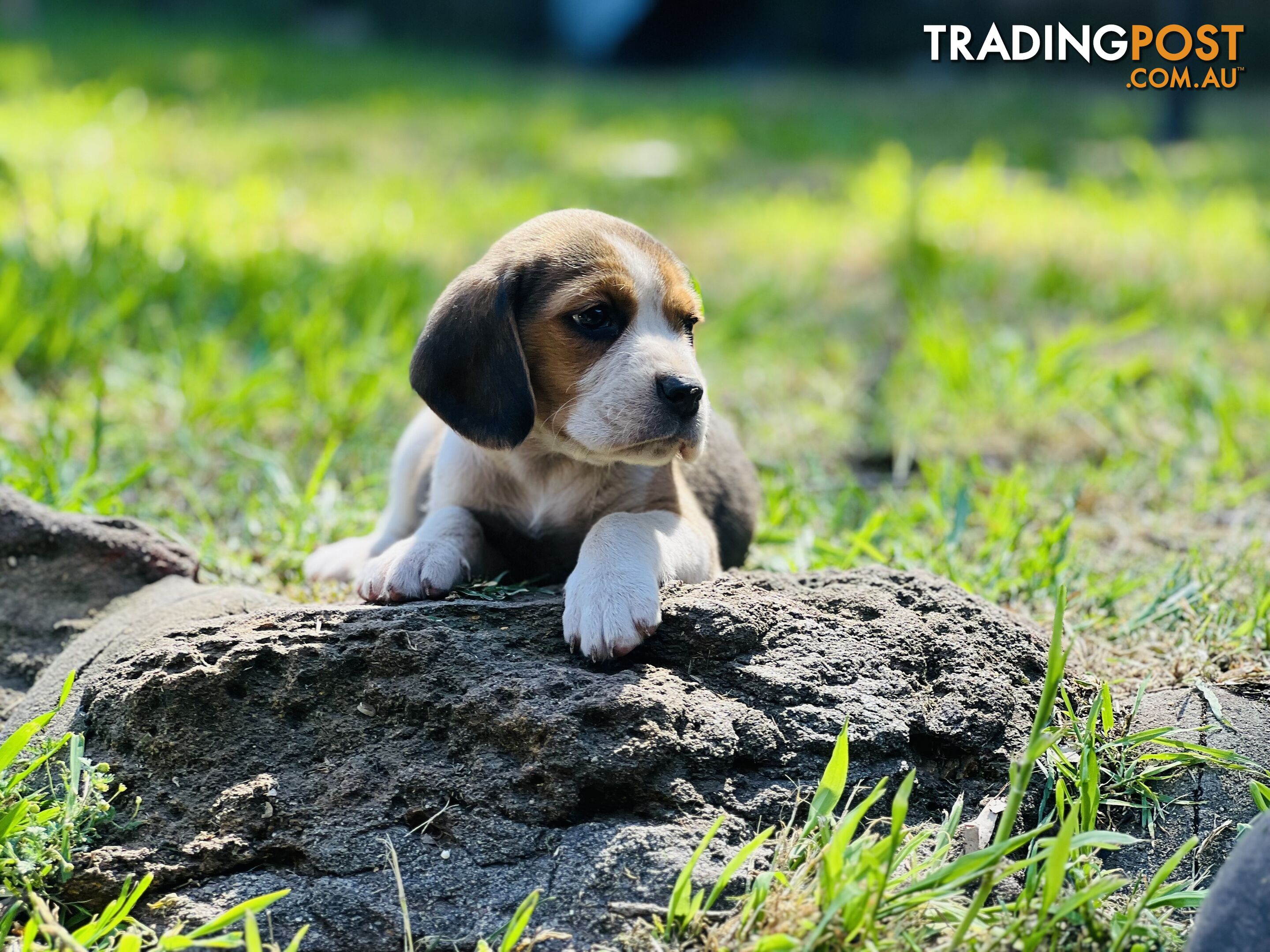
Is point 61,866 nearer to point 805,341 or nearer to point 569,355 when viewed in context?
point 569,355

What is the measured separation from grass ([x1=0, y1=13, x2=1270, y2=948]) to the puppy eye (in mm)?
712


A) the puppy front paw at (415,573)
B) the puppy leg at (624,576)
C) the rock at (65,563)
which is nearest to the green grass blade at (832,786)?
the puppy leg at (624,576)

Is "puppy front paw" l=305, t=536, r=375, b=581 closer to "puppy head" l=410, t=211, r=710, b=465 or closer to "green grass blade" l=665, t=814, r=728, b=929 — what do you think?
"puppy head" l=410, t=211, r=710, b=465

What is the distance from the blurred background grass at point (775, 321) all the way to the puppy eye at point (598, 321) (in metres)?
1.26

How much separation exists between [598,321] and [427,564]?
0.79 metres

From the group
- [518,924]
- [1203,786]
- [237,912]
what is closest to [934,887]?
[518,924]

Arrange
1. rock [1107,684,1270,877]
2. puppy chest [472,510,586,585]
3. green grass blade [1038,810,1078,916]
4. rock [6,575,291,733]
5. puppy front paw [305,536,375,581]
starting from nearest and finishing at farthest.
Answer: green grass blade [1038,810,1078,916]
rock [1107,684,1270,877]
rock [6,575,291,733]
puppy chest [472,510,586,585]
puppy front paw [305,536,375,581]

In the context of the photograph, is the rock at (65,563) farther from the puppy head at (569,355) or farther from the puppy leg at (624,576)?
the puppy leg at (624,576)

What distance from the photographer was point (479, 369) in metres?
3.38

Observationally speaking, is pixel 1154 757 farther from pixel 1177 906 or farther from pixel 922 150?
pixel 922 150

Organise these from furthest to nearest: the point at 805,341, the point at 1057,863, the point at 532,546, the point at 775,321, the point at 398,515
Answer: the point at 775,321 < the point at 805,341 < the point at 398,515 < the point at 532,546 < the point at 1057,863

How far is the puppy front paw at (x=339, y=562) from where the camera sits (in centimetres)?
404

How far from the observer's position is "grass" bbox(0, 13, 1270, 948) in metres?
4.04

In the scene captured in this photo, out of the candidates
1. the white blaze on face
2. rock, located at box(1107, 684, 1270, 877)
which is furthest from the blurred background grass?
the white blaze on face
